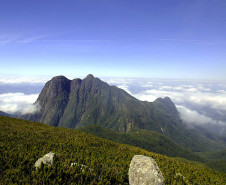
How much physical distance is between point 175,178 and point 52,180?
24151 millimetres

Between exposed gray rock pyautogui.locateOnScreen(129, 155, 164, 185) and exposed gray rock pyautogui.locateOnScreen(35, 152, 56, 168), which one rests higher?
exposed gray rock pyautogui.locateOnScreen(35, 152, 56, 168)

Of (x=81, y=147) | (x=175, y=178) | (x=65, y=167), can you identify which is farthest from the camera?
(x=81, y=147)

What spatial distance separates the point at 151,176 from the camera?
717 inches

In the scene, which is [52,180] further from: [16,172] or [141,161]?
[141,161]

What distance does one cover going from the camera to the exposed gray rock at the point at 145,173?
1798 centimetres

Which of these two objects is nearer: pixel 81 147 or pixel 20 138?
pixel 20 138

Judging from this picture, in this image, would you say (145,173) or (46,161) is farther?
(46,161)

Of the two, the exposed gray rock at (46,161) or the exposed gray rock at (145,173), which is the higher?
the exposed gray rock at (46,161)

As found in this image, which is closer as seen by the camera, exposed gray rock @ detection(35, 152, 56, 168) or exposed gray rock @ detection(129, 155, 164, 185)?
exposed gray rock @ detection(129, 155, 164, 185)

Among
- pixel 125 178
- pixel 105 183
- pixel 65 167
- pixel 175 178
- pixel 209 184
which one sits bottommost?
pixel 209 184

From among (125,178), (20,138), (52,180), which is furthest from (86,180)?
(20,138)

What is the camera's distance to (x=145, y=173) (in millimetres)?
18688

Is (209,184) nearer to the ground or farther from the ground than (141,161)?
nearer to the ground

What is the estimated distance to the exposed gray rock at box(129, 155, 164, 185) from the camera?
18.0m
